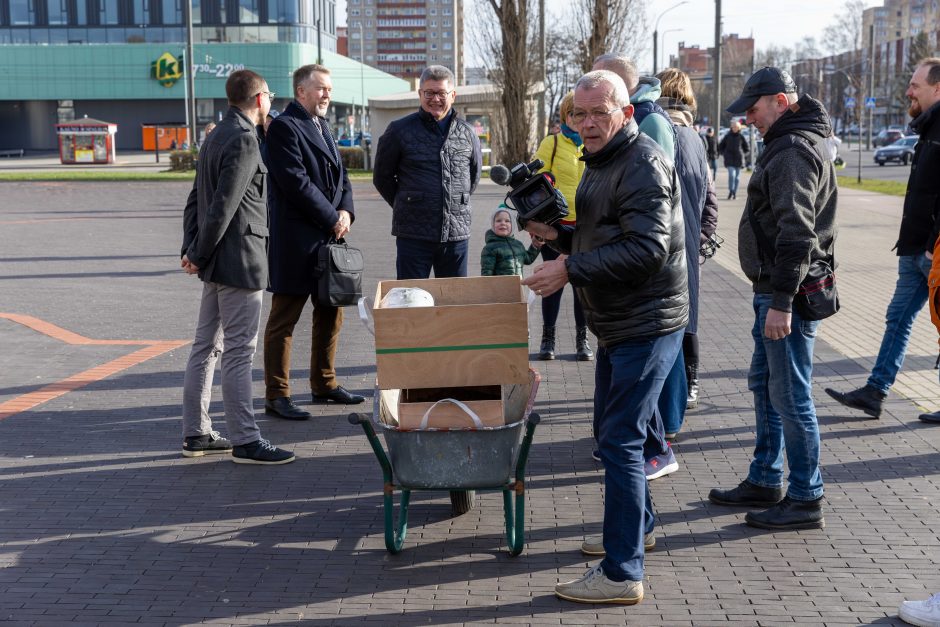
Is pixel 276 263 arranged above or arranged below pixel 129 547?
above

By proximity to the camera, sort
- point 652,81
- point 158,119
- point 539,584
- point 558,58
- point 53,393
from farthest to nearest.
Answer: point 158,119 → point 558,58 → point 53,393 → point 652,81 → point 539,584

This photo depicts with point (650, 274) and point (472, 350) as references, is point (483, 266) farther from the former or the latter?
point (650, 274)

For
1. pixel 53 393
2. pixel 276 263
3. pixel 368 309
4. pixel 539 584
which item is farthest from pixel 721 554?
pixel 53 393

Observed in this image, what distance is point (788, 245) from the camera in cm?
468

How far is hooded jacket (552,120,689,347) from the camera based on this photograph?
3998mm

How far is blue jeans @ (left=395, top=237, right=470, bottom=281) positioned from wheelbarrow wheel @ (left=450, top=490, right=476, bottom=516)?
2.19 meters

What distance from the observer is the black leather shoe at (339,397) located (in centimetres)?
738

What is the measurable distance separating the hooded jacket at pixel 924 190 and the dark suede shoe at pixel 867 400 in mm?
912

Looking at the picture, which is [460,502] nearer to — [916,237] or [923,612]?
[923,612]

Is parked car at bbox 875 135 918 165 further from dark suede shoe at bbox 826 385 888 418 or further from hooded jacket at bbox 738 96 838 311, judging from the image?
hooded jacket at bbox 738 96 838 311

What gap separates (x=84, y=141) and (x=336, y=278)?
4881 centimetres

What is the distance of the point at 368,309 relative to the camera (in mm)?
4777

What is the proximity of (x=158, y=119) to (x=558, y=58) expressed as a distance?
33.1 metres

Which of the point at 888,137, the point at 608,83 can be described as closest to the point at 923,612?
the point at 608,83
